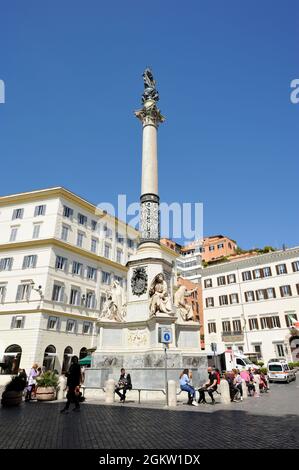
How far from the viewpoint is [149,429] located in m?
8.12

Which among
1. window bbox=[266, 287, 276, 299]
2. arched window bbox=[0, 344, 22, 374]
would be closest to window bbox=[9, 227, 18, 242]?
arched window bbox=[0, 344, 22, 374]

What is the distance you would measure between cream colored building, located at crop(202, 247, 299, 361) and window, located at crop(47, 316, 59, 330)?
22.4m

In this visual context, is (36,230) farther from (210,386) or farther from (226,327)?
(210,386)

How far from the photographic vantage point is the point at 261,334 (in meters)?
49.4

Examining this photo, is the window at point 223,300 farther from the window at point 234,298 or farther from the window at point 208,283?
the window at point 208,283

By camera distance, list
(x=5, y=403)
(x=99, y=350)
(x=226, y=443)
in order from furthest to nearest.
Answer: (x=99, y=350) → (x=5, y=403) → (x=226, y=443)

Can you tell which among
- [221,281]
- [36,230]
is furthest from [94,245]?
[221,281]

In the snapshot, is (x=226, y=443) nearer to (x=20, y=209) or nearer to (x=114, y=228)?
(x=20, y=209)

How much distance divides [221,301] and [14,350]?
33.3 metres

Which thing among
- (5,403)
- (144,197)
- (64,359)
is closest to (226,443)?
(5,403)

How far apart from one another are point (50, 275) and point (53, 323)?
567 centimetres

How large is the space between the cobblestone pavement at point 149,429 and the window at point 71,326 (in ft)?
95.3

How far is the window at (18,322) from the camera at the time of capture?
3747 centimetres

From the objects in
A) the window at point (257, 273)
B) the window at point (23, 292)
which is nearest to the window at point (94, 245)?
the window at point (23, 292)
